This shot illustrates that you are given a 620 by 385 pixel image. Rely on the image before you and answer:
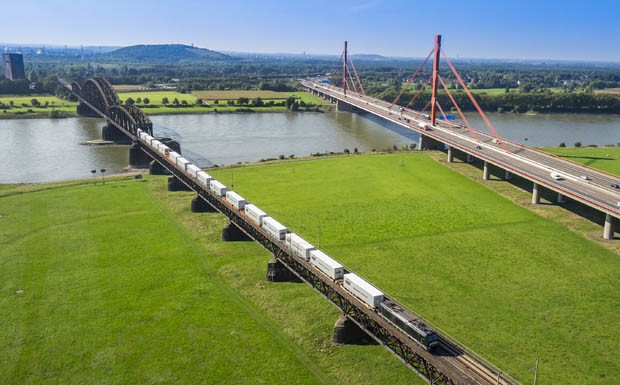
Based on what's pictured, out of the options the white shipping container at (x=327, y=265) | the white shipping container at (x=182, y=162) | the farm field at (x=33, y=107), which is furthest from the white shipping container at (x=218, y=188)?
the farm field at (x=33, y=107)

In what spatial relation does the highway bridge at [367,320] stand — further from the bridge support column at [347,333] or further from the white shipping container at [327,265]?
the white shipping container at [327,265]

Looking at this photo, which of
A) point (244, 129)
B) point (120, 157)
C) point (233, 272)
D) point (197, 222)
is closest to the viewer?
point (233, 272)

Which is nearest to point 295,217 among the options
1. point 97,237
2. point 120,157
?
point 97,237

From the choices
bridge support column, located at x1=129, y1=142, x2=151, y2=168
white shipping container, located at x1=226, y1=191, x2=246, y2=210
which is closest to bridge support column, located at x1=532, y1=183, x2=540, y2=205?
white shipping container, located at x1=226, y1=191, x2=246, y2=210

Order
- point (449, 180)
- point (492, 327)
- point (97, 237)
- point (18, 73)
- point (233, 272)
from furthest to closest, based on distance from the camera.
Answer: point (18, 73), point (449, 180), point (97, 237), point (233, 272), point (492, 327)

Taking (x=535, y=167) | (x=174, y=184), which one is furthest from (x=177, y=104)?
(x=535, y=167)

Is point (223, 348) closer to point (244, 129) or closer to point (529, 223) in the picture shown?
point (529, 223)
